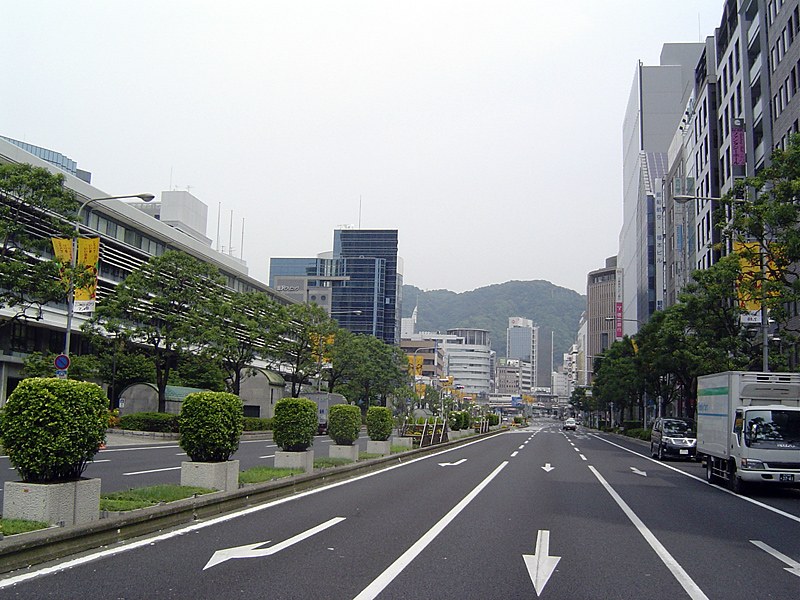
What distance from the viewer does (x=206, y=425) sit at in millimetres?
11875

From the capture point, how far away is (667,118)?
11275 cm

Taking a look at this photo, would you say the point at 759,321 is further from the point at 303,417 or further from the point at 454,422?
the point at 454,422

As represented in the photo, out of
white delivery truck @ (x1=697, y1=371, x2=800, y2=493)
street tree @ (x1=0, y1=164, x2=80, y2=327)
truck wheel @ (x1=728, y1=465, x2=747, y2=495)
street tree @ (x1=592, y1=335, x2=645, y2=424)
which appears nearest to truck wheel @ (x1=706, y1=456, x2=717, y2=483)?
white delivery truck @ (x1=697, y1=371, x2=800, y2=493)

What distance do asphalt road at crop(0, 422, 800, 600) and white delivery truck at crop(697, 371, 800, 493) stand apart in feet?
5.23

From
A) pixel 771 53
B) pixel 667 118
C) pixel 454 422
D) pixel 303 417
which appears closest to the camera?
pixel 303 417

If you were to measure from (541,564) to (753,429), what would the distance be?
11.7 m

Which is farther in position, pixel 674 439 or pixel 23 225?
pixel 674 439

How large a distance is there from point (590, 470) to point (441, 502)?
11.7 metres

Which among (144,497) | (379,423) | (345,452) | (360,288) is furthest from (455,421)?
(360,288)

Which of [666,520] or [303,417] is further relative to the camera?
[303,417]

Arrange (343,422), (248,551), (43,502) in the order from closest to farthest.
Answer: (43,502)
(248,551)
(343,422)

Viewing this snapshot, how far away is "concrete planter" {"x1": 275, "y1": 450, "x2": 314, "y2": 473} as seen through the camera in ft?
52.7

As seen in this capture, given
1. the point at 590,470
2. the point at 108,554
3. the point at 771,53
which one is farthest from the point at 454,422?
the point at 108,554

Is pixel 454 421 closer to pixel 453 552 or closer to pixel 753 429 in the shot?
pixel 753 429
